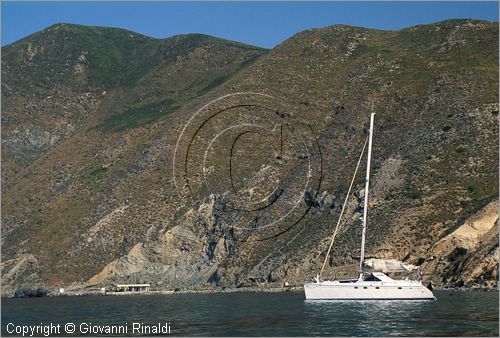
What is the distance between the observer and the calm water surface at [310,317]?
48.8 m

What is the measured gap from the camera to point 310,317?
58188 millimetres

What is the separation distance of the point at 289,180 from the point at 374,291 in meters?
65.3

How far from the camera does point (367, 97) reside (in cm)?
15562

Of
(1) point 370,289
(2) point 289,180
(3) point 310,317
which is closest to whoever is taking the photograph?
(3) point 310,317

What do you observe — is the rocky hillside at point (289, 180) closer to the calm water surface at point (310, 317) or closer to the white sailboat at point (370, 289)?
the white sailboat at point (370, 289)

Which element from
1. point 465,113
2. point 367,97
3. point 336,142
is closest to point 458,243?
point 465,113

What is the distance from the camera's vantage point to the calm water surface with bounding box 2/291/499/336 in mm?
48844

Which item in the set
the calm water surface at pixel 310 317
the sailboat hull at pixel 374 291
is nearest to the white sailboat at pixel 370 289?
the sailboat hull at pixel 374 291

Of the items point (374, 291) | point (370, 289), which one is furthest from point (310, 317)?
point (374, 291)

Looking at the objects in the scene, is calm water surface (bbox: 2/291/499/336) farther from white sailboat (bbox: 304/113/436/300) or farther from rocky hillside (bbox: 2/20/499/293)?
rocky hillside (bbox: 2/20/499/293)

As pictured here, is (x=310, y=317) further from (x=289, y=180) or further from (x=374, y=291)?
(x=289, y=180)

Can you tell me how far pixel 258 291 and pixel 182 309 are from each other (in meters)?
35.1

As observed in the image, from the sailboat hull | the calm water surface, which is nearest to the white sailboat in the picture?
the sailboat hull

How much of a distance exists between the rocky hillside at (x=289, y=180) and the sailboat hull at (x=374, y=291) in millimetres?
22841
